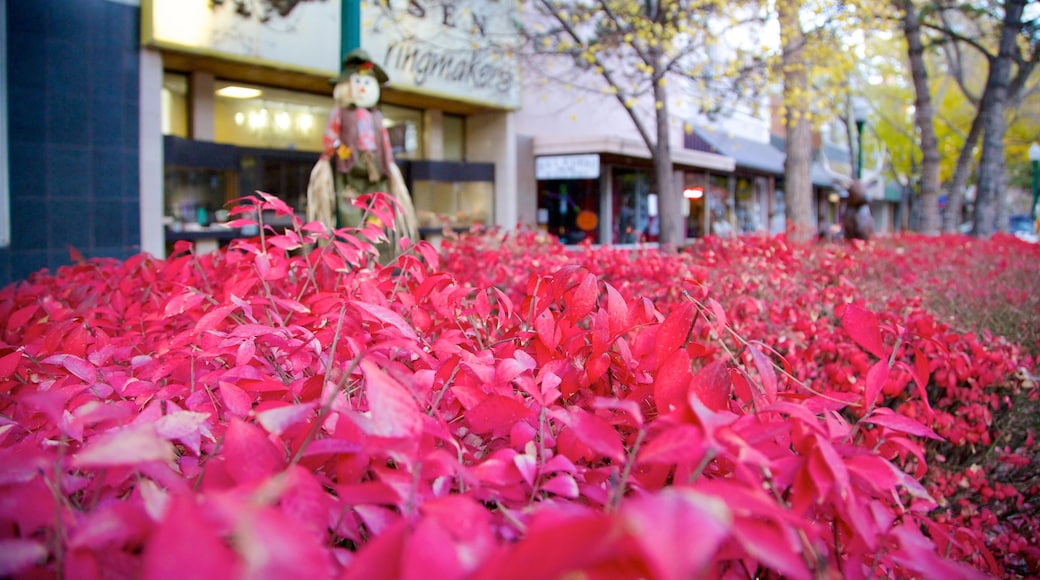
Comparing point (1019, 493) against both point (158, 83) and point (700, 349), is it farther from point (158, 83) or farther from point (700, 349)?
point (158, 83)

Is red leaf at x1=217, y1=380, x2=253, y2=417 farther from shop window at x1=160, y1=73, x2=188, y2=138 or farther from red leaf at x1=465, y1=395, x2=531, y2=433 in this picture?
shop window at x1=160, y1=73, x2=188, y2=138

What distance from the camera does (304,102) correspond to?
12.7 metres

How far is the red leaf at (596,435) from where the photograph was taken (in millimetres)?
976

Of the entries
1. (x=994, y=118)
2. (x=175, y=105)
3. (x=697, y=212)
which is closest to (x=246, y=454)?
(x=175, y=105)

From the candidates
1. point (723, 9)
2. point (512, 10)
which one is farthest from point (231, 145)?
point (723, 9)

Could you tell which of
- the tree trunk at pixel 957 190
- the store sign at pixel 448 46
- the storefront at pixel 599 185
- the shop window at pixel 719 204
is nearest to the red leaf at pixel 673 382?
the store sign at pixel 448 46

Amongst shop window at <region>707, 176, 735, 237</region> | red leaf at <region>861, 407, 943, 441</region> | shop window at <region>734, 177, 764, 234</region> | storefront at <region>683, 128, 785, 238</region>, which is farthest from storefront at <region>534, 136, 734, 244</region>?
red leaf at <region>861, 407, 943, 441</region>

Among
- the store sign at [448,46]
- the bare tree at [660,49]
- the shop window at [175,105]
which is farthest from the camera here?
the store sign at [448,46]

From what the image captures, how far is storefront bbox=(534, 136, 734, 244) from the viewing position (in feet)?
50.8

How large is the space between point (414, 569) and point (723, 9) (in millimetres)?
12160

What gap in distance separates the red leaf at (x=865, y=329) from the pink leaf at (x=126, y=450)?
110 centimetres

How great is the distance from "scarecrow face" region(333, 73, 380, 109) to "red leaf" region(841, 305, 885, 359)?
224 inches

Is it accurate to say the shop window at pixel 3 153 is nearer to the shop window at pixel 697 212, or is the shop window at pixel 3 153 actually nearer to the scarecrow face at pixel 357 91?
the scarecrow face at pixel 357 91

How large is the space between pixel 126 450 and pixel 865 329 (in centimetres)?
116
